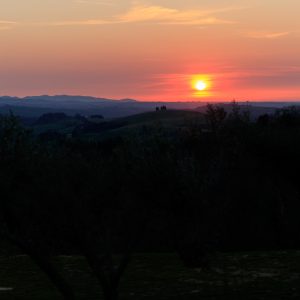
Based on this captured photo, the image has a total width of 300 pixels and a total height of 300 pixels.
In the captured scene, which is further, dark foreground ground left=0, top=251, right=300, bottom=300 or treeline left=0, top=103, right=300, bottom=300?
dark foreground ground left=0, top=251, right=300, bottom=300

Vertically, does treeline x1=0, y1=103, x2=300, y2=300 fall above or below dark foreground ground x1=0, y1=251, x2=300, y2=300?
above

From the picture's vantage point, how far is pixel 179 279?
993 inches

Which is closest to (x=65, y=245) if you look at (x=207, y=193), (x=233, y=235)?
(x=207, y=193)

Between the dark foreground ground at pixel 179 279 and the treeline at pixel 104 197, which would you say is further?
the dark foreground ground at pixel 179 279

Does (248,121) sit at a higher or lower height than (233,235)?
higher

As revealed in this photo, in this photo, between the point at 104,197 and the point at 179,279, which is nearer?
the point at 104,197

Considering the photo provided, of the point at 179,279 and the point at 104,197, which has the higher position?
the point at 104,197

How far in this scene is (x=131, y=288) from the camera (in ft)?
77.8

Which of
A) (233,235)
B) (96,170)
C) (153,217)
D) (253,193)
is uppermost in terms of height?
(96,170)

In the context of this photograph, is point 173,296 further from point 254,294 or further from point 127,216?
point 127,216

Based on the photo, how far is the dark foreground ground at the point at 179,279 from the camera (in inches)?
866

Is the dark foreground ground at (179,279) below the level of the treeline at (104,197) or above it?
below

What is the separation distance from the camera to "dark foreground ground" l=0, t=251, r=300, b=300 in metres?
22.0

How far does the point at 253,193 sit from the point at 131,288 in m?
14.6
